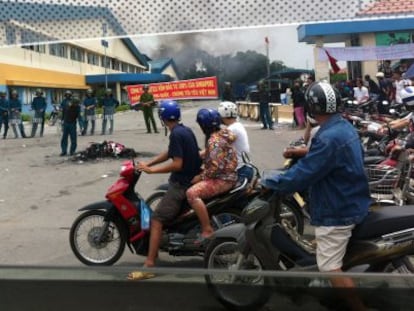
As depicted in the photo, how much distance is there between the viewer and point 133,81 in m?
71.2

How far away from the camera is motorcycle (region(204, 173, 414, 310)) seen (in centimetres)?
254

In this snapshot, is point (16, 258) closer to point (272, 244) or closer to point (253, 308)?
point (272, 244)

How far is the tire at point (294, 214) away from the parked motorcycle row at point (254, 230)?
11mm

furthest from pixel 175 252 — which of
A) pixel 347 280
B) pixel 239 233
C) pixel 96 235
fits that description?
pixel 347 280

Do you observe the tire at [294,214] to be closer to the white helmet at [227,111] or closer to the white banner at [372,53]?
the white helmet at [227,111]

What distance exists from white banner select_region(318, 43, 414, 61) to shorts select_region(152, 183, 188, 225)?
17.4 m

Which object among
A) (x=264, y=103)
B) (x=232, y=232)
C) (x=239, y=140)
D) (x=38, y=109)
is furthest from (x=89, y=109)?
(x=232, y=232)

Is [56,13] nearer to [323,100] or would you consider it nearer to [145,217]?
[323,100]

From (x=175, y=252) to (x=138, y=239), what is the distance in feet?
1.26

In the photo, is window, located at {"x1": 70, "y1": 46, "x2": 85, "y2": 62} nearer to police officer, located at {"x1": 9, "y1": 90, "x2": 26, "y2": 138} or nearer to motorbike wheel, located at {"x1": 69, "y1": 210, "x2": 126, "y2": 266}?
police officer, located at {"x1": 9, "y1": 90, "x2": 26, "y2": 138}

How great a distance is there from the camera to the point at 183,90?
78.0ft

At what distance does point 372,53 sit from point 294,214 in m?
17.0

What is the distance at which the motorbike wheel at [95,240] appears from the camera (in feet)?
18.9

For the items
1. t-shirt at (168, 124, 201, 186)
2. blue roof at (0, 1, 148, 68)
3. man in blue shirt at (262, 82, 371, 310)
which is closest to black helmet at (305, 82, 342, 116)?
man in blue shirt at (262, 82, 371, 310)
